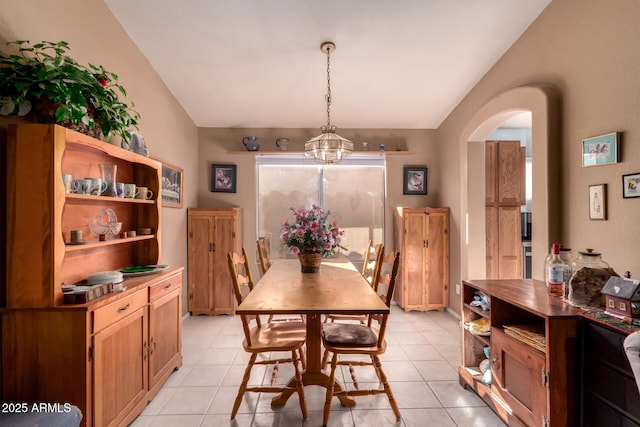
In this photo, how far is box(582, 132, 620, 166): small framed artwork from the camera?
74.4 inches

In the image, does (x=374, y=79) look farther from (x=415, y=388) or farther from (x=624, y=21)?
(x=415, y=388)

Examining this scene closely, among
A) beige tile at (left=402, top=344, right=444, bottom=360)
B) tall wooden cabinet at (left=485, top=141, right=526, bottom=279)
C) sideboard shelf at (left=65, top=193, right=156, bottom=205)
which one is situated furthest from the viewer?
tall wooden cabinet at (left=485, top=141, right=526, bottom=279)

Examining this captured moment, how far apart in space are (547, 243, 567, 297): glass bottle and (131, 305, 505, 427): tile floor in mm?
951

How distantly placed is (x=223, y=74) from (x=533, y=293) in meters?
3.51

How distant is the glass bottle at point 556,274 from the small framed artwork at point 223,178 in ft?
12.7

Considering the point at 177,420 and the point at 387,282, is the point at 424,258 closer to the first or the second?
the point at 387,282

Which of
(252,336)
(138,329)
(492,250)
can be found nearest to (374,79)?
(492,250)

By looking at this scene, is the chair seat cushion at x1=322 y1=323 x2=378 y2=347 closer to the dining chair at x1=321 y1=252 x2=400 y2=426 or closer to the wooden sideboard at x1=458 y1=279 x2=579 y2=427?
the dining chair at x1=321 y1=252 x2=400 y2=426

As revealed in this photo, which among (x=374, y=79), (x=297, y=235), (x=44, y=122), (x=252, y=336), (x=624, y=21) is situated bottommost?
(x=252, y=336)

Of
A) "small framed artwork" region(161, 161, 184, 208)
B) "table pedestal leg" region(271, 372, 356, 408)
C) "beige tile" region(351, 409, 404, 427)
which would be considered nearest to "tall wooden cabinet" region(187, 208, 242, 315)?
"small framed artwork" region(161, 161, 184, 208)

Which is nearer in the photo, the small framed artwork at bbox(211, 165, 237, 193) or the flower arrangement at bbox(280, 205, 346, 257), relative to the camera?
the flower arrangement at bbox(280, 205, 346, 257)

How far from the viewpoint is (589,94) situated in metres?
2.09

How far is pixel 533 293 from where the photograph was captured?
205 cm

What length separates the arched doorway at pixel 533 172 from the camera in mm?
2357
